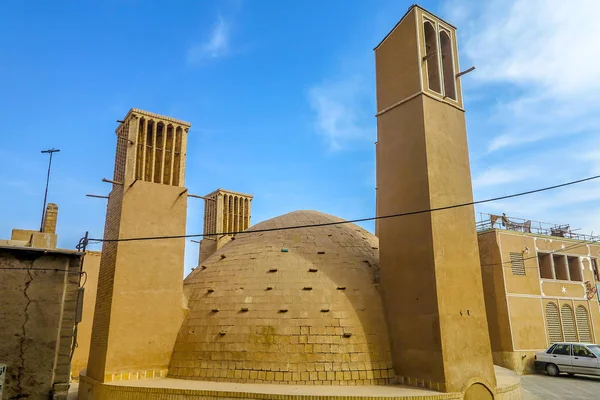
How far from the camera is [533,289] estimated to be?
24.4 meters

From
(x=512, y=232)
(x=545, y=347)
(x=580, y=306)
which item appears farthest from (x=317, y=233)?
(x=580, y=306)

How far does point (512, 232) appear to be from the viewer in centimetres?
2477

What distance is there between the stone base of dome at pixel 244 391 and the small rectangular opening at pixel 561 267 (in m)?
15.1

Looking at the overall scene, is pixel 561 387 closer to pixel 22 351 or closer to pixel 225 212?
pixel 225 212

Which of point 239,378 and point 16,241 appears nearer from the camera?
point 16,241

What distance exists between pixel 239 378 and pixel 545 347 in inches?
701

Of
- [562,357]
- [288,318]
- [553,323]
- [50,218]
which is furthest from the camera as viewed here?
[553,323]

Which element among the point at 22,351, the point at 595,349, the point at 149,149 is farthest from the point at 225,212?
the point at 595,349

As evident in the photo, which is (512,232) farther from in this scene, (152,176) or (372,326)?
(152,176)

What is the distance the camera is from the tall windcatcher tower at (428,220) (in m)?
13.0

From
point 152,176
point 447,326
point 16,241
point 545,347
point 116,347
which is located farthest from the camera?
point 545,347

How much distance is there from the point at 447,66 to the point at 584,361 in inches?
552

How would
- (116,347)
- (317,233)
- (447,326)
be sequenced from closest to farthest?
(447,326), (116,347), (317,233)

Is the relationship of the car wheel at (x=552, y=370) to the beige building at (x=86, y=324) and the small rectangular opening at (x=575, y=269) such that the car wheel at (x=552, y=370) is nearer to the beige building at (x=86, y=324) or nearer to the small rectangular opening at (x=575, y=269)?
the small rectangular opening at (x=575, y=269)
